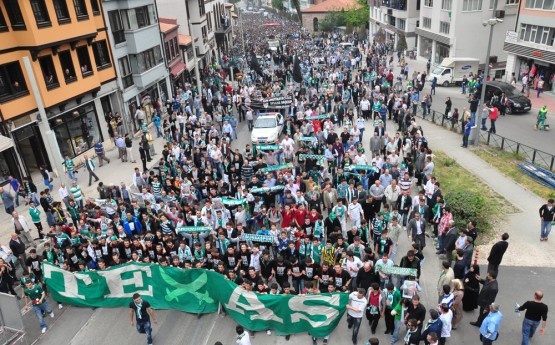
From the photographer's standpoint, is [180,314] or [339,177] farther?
[339,177]

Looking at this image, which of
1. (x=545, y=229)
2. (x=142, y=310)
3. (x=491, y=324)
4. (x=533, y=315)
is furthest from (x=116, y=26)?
(x=533, y=315)

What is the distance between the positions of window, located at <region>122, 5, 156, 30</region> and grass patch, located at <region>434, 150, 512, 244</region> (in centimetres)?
2187

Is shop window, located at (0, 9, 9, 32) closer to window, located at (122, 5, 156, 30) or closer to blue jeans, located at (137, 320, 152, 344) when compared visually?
window, located at (122, 5, 156, 30)

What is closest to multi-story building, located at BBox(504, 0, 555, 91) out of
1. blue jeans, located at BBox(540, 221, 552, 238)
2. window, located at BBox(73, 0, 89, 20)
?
blue jeans, located at BBox(540, 221, 552, 238)

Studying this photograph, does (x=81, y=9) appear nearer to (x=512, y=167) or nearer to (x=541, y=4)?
(x=512, y=167)

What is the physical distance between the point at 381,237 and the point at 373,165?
502 centimetres

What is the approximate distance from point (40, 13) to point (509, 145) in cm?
2419

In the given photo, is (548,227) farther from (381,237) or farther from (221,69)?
(221,69)

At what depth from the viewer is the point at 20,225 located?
50.1 ft

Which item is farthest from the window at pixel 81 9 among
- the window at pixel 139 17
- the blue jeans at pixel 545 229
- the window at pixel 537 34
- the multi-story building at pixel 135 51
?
the window at pixel 537 34

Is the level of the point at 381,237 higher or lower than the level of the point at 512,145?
higher

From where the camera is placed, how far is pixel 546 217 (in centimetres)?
1324

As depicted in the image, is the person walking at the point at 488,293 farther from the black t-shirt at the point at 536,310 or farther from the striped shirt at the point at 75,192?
the striped shirt at the point at 75,192

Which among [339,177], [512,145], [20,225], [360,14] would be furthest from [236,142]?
[360,14]
